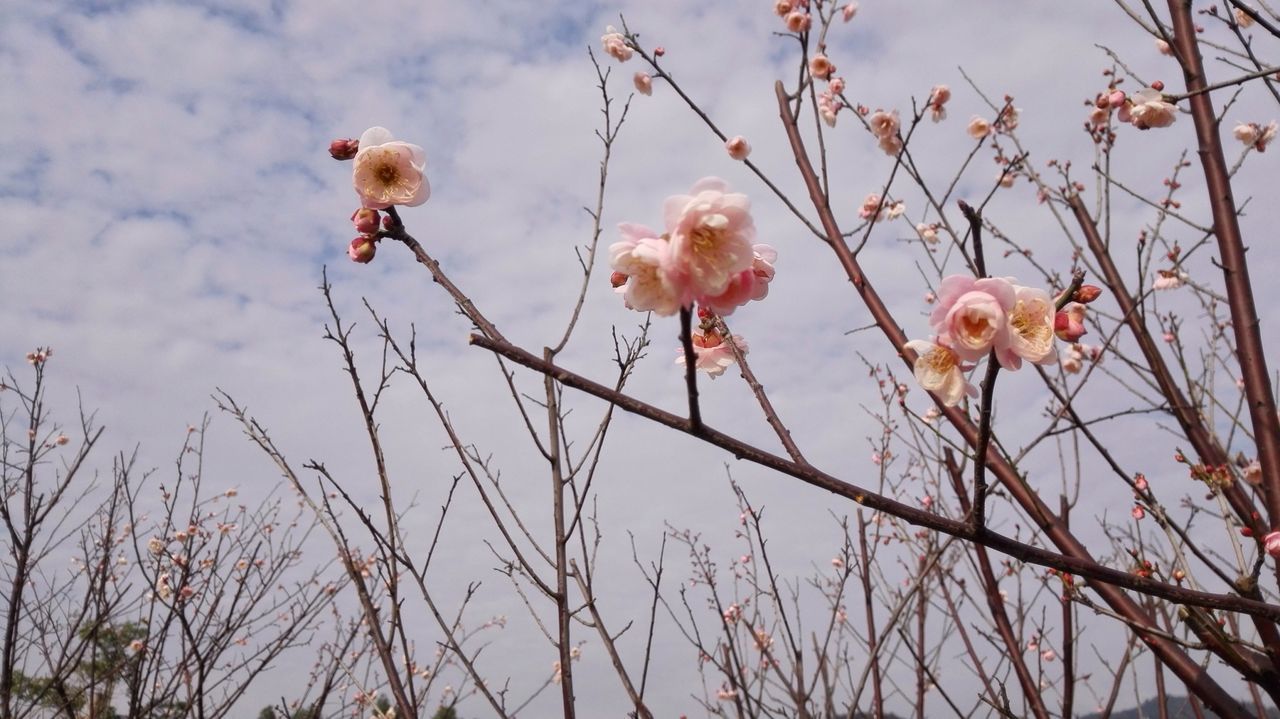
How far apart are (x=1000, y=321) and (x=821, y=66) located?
9.39 ft

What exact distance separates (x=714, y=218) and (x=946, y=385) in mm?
510

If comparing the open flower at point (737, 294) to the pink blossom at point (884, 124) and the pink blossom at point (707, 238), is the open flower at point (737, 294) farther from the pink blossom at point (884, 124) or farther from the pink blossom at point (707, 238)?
the pink blossom at point (884, 124)

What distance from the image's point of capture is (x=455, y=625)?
3.03 meters

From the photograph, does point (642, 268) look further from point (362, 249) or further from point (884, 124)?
point (884, 124)

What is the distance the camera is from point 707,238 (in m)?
1.01

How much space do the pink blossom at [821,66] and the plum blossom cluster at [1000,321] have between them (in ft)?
8.59

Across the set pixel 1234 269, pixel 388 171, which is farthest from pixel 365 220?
pixel 1234 269

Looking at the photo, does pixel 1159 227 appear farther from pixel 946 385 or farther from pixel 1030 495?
pixel 946 385

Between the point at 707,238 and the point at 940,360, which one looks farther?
the point at 940,360

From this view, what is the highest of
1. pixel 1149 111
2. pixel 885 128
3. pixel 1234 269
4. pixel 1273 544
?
pixel 885 128

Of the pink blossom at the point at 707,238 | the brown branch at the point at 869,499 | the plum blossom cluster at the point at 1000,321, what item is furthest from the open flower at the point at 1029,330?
the pink blossom at the point at 707,238

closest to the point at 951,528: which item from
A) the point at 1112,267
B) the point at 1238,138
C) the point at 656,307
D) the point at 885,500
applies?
the point at 885,500

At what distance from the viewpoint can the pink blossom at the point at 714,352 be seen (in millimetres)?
1562

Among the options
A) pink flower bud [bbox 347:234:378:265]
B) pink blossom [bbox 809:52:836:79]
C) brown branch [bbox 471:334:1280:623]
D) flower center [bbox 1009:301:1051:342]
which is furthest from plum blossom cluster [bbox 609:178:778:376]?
pink blossom [bbox 809:52:836:79]
